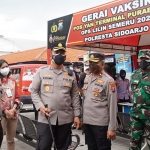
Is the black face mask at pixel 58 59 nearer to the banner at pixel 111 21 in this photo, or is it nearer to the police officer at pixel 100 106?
the police officer at pixel 100 106

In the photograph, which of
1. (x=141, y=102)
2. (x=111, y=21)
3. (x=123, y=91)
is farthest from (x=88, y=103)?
(x=123, y=91)

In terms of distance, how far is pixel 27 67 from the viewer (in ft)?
29.1

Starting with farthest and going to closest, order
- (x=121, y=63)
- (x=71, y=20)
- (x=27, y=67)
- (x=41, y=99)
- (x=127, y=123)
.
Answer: (x=121, y=63)
(x=27, y=67)
(x=71, y=20)
(x=127, y=123)
(x=41, y=99)

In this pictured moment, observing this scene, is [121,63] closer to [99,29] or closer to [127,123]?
[99,29]

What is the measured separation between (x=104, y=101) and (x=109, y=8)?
320cm

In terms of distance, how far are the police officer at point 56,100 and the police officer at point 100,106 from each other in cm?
18

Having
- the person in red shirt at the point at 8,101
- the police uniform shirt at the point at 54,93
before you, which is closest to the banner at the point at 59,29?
the person in red shirt at the point at 8,101

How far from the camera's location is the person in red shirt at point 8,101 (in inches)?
151

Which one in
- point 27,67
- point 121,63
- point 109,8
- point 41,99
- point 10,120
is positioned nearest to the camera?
point 41,99

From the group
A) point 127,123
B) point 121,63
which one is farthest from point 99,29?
point 121,63

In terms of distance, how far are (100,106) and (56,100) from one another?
0.55 meters

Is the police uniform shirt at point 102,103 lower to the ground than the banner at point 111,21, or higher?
lower

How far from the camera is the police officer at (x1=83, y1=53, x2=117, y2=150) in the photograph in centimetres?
306

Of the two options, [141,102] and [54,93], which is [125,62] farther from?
[54,93]
